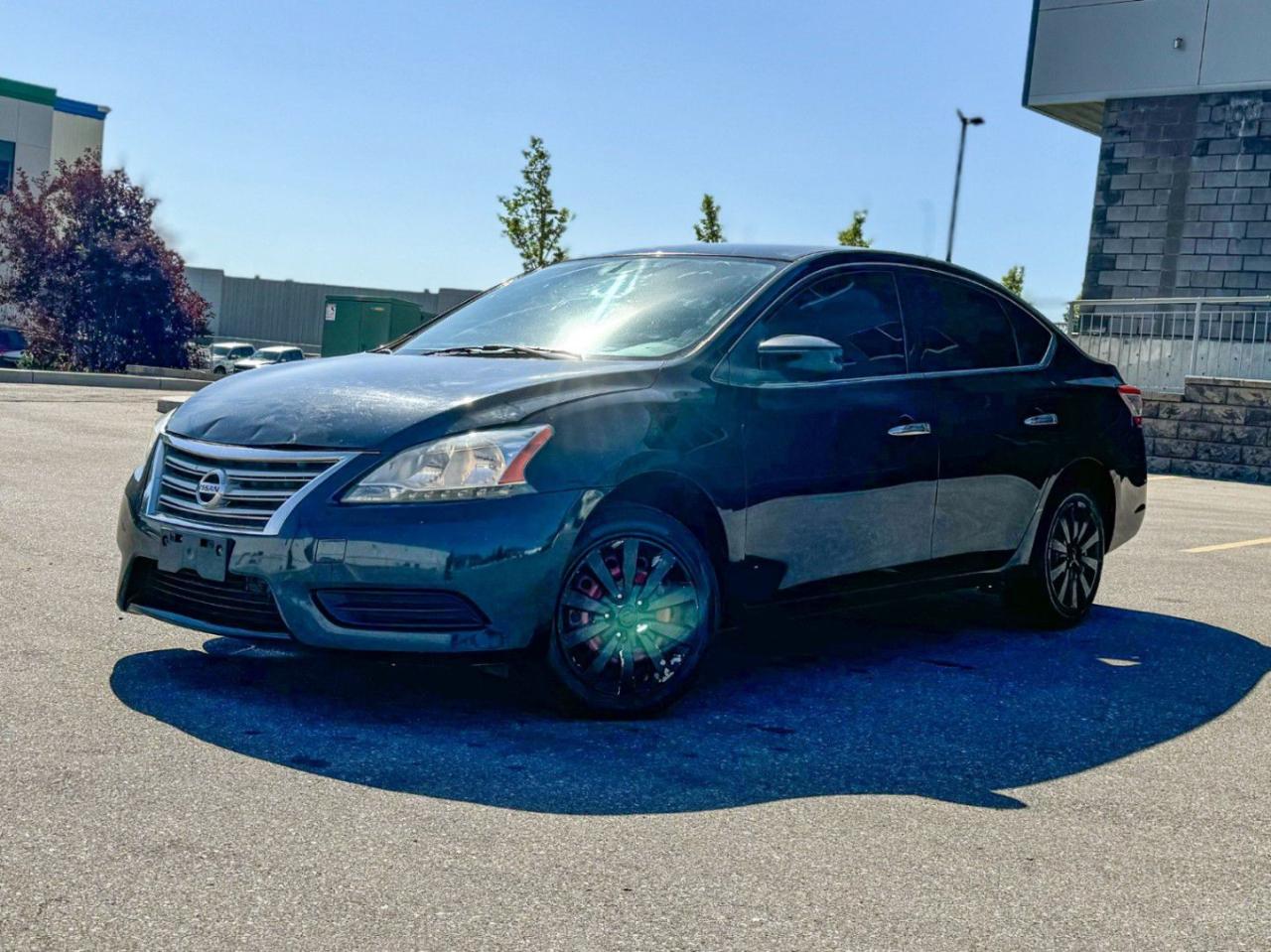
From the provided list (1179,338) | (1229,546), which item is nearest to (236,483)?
(1229,546)

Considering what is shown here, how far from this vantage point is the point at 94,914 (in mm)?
3102

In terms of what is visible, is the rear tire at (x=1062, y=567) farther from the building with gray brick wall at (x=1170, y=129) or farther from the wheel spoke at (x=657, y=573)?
the building with gray brick wall at (x=1170, y=129)

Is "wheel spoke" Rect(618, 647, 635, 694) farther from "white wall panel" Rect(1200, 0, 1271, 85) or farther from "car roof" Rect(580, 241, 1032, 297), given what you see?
"white wall panel" Rect(1200, 0, 1271, 85)

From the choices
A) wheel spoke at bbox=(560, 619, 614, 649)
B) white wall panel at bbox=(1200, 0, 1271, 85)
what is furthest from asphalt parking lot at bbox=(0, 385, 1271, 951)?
white wall panel at bbox=(1200, 0, 1271, 85)

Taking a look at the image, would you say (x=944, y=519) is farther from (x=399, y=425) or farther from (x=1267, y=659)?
(x=399, y=425)

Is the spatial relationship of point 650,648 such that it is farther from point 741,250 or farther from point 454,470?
point 741,250

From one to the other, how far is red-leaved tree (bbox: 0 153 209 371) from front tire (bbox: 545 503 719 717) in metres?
29.4

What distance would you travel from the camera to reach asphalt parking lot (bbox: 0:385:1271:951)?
10.7 ft

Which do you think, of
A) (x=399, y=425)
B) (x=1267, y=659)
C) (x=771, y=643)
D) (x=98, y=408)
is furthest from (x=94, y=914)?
(x=98, y=408)

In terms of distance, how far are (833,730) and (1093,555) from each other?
266 cm

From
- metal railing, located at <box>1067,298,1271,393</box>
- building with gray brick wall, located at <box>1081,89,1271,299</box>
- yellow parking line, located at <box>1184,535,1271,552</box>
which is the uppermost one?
building with gray brick wall, located at <box>1081,89,1271,299</box>

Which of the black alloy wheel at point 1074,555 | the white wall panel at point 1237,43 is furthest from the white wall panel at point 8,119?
the black alloy wheel at point 1074,555

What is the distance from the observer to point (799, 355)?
5.45 meters

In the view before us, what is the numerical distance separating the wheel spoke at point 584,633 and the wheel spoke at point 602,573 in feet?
0.31
